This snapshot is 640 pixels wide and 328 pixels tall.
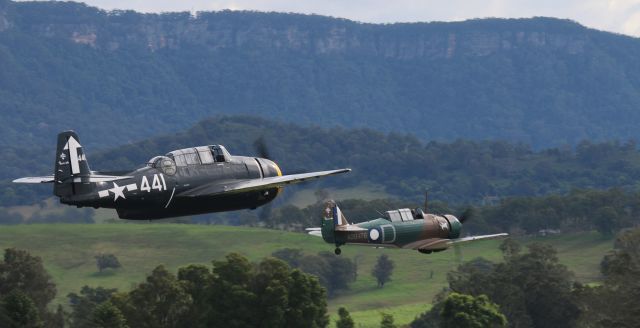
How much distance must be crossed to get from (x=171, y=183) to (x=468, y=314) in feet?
169

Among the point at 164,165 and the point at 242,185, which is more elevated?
the point at 164,165

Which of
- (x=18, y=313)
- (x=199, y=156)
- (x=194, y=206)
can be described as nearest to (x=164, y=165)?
(x=199, y=156)

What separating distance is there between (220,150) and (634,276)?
184 feet

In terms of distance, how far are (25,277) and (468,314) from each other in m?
42.1

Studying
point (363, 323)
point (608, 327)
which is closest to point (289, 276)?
point (608, 327)

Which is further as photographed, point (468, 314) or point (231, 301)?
point (468, 314)

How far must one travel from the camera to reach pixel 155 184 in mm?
58719

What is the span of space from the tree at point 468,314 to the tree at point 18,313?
33.6 m

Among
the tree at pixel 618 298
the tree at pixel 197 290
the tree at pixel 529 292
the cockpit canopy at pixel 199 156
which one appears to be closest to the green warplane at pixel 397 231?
the cockpit canopy at pixel 199 156

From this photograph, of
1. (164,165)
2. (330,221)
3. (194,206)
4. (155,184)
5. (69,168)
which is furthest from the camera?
(330,221)

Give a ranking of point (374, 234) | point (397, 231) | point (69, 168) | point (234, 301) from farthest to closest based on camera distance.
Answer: point (234, 301)
point (397, 231)
point (374, 234)
point (69, 168)

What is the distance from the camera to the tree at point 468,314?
104375mm

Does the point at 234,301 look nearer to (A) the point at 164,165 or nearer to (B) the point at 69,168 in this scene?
(A) the point at 164,165

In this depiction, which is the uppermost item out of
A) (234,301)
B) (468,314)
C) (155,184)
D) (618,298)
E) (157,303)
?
(155,184)
